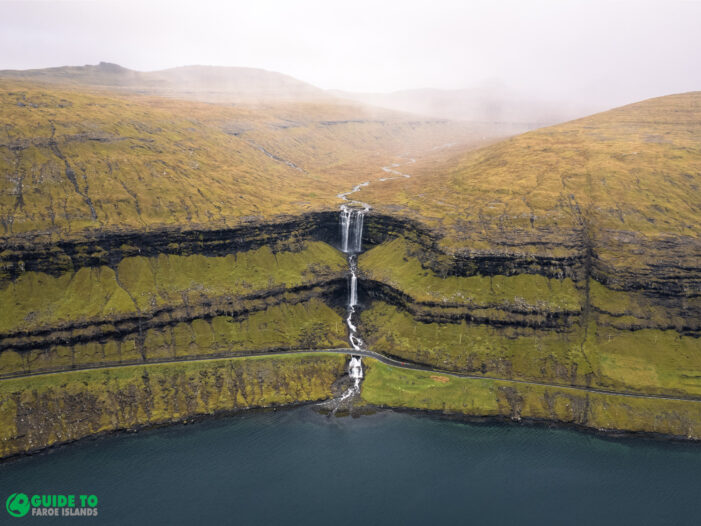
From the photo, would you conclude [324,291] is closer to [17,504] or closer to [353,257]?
[353,257]

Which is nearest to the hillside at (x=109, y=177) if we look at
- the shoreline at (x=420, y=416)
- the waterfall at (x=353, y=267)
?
the waterfall at (x=353, y=267)

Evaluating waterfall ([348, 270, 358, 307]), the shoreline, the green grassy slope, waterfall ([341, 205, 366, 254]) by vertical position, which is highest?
the green grassy slope

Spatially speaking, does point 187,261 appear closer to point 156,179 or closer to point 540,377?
point 156,179

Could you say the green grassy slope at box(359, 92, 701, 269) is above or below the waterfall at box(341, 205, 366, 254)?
above

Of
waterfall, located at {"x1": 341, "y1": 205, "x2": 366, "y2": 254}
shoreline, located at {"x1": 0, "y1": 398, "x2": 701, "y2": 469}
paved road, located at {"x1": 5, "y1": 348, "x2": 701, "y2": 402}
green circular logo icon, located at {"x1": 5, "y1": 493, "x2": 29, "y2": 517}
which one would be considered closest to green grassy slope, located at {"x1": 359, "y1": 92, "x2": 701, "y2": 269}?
waterfall, located at {"x1": 341, "y1": 205, "x2": 366, "y2": 254}

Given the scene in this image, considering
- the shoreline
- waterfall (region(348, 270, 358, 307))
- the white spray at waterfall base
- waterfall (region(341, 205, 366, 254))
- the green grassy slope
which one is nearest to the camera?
the shoreline

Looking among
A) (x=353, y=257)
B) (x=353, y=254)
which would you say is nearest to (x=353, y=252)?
(x=353, y=254)

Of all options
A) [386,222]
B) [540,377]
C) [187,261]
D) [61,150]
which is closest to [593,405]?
[540,377]

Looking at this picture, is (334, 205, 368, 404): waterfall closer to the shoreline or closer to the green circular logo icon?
the shoreline
